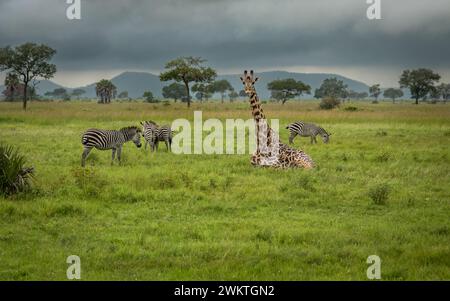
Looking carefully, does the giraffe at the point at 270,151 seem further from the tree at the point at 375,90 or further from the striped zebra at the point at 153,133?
the tree at the point at 375,90

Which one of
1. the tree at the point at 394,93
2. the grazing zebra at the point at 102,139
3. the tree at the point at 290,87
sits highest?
the tree at the point at 394,93

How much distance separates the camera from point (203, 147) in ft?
75.0

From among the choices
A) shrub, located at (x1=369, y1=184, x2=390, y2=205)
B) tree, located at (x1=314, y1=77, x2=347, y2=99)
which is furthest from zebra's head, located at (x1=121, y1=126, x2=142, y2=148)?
tree, located at (x1=314, y1=77, x2=347, y2=99)

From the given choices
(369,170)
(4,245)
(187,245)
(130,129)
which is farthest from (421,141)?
(4,245)

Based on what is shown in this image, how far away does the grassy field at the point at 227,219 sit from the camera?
7.60 meters

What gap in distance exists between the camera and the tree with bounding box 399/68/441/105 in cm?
9544

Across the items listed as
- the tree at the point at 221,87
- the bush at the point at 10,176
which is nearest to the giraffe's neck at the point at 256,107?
the bush at the point at 10,176

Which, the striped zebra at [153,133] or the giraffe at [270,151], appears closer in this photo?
the giraffe at [270,151]

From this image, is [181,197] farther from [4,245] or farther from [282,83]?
[282,83]

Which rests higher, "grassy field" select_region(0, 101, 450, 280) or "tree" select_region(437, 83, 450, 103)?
"tree" select_region(437, 83, 450, 103)

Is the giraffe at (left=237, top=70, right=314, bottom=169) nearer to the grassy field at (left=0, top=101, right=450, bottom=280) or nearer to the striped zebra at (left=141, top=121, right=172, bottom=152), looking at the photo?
the grassy field at (left=0, top=101, right=450, bottom=280)

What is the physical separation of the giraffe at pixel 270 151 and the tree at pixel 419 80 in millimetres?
84863

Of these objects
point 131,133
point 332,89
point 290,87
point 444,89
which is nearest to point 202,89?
point 290,87

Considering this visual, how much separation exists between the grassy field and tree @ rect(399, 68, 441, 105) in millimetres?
82231
